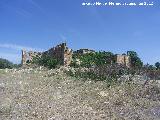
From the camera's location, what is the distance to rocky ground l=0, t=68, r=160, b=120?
13344 millimetres

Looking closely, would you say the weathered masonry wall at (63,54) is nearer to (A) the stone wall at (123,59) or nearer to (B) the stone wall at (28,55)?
(B) the stone wall at (28,55)

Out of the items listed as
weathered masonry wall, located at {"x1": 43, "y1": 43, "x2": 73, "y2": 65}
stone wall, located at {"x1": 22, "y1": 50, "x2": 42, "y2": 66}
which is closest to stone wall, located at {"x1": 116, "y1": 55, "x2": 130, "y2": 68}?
weathered masonry wall, located at {"x1": 43, "y1": 43, "x2": 73, "y2": 65}

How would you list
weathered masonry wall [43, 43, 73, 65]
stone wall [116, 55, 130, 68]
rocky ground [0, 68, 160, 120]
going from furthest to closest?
stone wall [116, 55, 130, 68] < weathered masonry wall [43, 43, 73, 65] < rocky ground [0, 68, 160, 120]

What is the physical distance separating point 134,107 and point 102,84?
354 cm

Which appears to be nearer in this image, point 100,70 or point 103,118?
point 103,118

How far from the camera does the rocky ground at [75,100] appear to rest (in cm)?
1334

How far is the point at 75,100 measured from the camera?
596 inches

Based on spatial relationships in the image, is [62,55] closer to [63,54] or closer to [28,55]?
[63,54]

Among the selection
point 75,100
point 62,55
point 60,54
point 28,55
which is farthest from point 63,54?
point 75,100

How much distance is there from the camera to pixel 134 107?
14.3 m

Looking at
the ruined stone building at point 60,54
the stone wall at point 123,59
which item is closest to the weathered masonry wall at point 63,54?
the ruined stone building at point 60,54

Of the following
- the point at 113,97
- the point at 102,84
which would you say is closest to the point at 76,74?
the point at 102,84

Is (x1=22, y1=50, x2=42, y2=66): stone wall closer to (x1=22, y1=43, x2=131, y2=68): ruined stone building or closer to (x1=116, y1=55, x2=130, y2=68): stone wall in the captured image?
(x1=22, y1=43, x2=131, y2=68): ruined stone building

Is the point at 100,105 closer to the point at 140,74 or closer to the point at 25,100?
the point at 25,100
